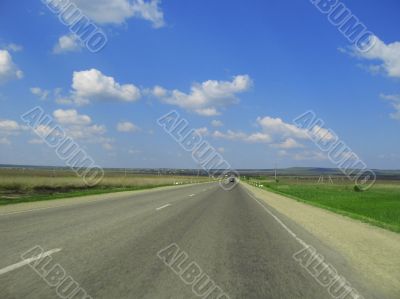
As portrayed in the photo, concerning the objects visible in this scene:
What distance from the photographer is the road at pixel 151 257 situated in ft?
21.9

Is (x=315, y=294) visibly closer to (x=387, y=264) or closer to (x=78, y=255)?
(x=387, y=264)

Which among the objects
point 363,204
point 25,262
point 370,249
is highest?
point 25,262

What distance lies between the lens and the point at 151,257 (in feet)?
29.1

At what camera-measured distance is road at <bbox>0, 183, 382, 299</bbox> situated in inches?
263

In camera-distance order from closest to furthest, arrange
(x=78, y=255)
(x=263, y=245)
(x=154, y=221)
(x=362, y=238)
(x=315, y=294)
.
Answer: (x=315, y=294), (x=78, y=255), (x=263, y=245), (x=362, y=238), (x=154, y=221)

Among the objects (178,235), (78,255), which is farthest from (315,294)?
(178,235)

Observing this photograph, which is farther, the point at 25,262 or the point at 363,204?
the point at 363,204

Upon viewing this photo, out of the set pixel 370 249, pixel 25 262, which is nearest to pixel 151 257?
pixel 25 262

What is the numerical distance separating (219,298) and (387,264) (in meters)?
4.55

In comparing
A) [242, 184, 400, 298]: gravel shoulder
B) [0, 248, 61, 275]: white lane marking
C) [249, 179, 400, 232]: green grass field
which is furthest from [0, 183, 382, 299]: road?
[249, 179, 400, 232]: green grass field

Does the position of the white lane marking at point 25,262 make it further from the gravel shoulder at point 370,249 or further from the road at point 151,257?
the gravel shoulder at point 370,249

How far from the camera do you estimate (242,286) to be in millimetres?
7047

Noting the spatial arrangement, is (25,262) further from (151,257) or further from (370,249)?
(370,249)

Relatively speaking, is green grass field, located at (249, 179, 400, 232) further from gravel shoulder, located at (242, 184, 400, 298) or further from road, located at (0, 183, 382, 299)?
road, located at (0, 183, 382, 299)
